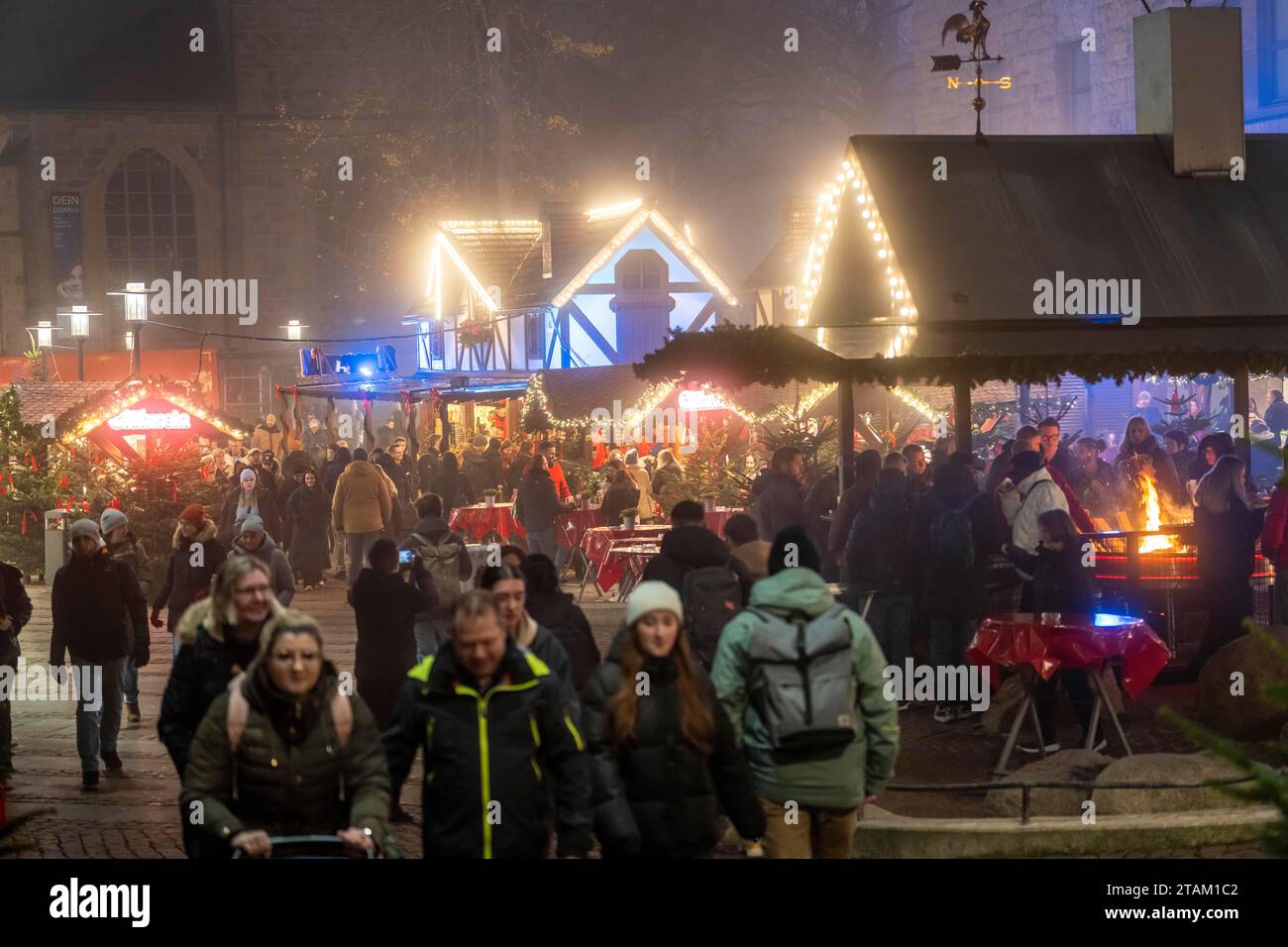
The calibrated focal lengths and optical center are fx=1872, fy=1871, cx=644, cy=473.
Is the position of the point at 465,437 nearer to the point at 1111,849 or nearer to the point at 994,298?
the point at 994,298

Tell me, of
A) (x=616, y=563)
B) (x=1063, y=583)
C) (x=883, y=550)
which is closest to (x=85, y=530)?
(x=883, y=550)

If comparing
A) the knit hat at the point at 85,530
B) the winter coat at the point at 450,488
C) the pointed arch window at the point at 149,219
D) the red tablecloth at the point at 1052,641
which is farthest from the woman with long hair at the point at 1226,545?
the pointed arch window at the point at 149,219

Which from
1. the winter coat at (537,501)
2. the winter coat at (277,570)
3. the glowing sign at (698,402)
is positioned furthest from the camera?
the glowing sign at (698,402)

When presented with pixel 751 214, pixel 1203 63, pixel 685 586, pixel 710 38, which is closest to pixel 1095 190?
pixel 1203 63

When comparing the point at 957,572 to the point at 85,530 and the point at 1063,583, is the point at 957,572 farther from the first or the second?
the point at 85,530

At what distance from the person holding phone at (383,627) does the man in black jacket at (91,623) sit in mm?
2131

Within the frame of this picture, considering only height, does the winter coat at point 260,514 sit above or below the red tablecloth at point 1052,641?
above

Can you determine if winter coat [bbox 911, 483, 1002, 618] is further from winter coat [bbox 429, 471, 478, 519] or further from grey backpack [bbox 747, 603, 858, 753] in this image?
winter coat [bbox 429, 471, 478, 519]

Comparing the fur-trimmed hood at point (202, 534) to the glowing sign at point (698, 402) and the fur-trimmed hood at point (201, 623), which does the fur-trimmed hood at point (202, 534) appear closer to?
the fur-trimmed hood at point (201, 623)

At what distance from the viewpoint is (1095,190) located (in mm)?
15445

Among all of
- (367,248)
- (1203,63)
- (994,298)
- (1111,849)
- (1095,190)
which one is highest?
(367,248)

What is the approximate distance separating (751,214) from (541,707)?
2388 inches

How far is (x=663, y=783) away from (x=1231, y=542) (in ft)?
24.3

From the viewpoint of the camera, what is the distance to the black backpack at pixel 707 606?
31.0 ft
